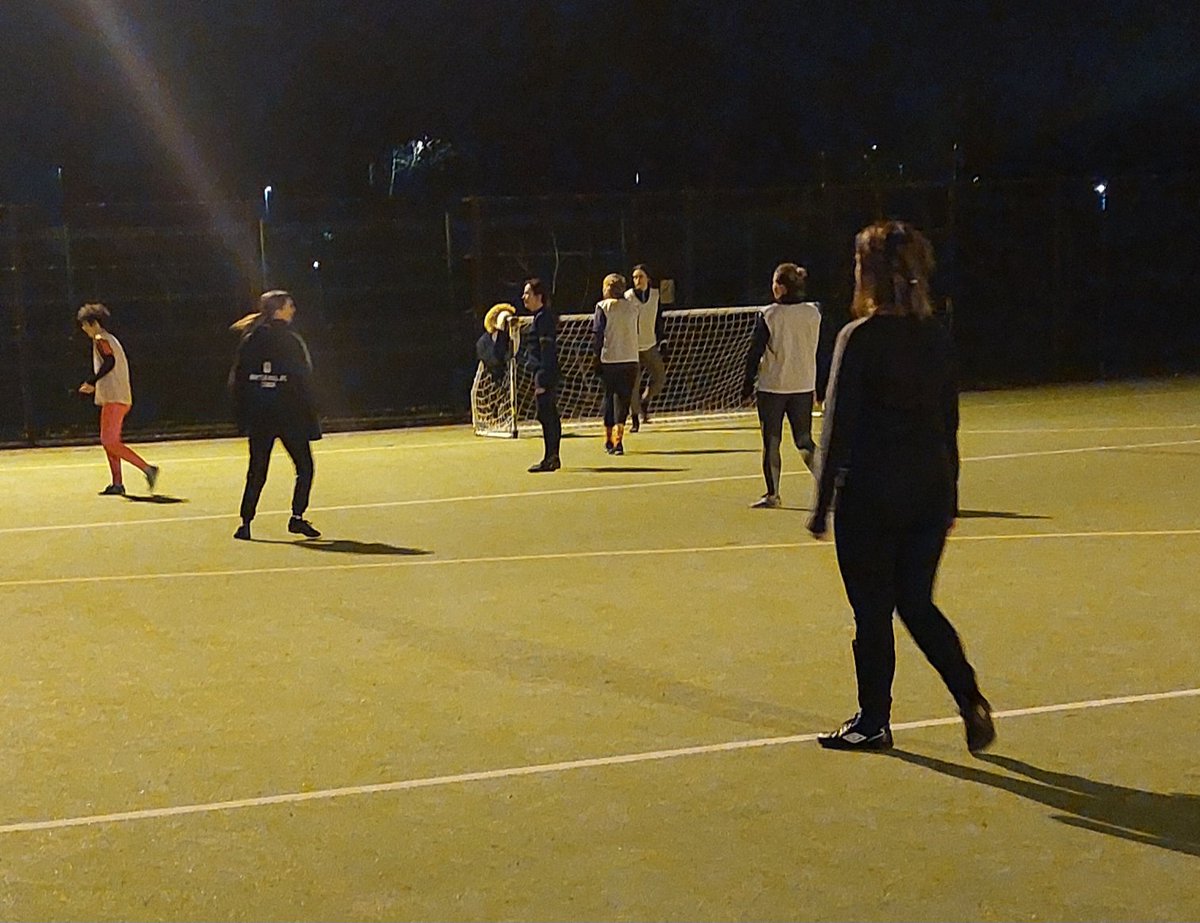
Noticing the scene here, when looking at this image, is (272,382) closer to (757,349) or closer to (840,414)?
(757,349)

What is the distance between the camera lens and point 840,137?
128 feet

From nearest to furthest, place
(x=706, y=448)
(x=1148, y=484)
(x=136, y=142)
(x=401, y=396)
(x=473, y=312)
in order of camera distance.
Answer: (x=1148, y=484)
(x=706, y=448)
(x=473, y=312)
(x=401, y=396)
(x=136, y=142)

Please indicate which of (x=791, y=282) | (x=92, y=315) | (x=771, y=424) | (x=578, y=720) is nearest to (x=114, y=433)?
(x=92, y=315)

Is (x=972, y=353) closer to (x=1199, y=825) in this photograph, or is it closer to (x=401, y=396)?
(x=401, y=396)

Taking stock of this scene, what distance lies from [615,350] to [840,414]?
10.8 meters

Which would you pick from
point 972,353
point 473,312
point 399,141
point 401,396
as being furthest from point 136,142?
point 972,353

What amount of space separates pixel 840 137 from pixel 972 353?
12504mm

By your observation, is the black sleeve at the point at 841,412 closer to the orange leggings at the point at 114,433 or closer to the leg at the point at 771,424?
the leg at the point at 771,424

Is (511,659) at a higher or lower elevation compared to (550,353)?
lower

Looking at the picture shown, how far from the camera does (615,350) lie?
16797 millimetres

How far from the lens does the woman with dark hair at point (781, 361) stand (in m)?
12.4

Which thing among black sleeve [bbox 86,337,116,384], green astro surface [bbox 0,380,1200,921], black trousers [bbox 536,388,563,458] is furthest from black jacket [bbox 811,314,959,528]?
black sleeve [bbox 86,337,116,384]

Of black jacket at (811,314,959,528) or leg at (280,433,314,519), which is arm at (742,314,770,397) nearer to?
leg at (280,433,314,519)

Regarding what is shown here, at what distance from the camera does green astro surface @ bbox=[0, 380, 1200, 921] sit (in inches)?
204
